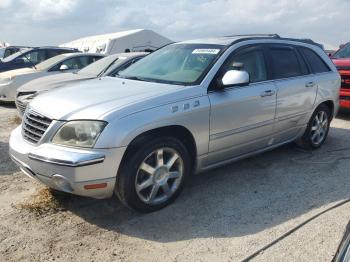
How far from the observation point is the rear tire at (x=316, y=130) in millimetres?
5516

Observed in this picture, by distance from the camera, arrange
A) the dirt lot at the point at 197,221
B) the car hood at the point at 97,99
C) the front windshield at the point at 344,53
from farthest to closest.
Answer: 1. the front windshield at the point at 344,53
2. the car hood at the point at 97,99
3. the dirt lot at the point at 197,221

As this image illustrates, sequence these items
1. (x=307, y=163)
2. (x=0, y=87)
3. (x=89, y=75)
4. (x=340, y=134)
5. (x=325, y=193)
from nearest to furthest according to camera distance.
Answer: (x=325, y=193) → (x=307, y=163) → (x=340, y=134) → (x=89, y=75) → (x=0, y=87)

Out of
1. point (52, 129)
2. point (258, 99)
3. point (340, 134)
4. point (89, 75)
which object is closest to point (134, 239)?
point (52, 129)

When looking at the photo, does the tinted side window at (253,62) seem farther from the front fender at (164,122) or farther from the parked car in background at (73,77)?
the parked car in background at (73,77)

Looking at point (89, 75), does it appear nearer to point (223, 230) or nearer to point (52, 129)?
point (52, 129)

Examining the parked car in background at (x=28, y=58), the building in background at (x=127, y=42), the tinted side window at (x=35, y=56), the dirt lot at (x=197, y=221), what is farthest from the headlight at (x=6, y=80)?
the building in background at (x=127, y=42)

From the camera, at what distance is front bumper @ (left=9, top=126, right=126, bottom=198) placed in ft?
10.4

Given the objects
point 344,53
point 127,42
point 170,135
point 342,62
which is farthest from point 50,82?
point 127,42

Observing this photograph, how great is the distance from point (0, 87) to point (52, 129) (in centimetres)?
740

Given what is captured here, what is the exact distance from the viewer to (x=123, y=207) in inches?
151

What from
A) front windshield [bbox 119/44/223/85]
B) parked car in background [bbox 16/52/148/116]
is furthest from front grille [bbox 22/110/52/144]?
parked car in background [bbox 16/52/148/116]

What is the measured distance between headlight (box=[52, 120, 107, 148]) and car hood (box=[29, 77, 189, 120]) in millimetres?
59

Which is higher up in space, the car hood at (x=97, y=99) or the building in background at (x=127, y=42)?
the building in background at (x=127, y=42)

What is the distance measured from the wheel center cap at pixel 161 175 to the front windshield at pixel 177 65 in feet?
3.00
